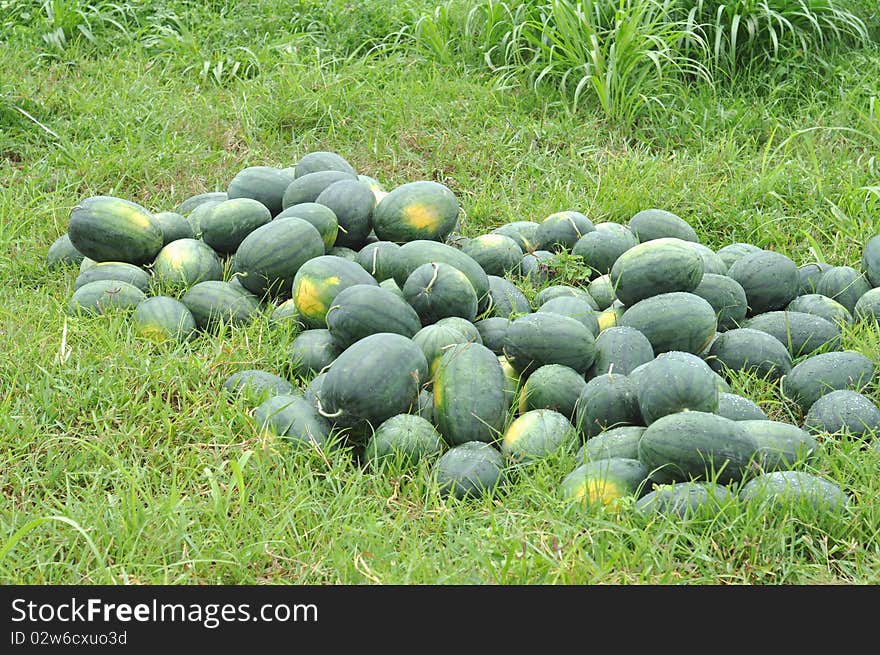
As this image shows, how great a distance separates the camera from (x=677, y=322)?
11.4 feet

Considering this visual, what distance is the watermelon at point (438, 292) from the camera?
3.56 metres

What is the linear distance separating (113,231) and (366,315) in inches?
51.5

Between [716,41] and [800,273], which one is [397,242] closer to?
[800,273]

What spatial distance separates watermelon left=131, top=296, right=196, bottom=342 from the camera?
3762 millimetres

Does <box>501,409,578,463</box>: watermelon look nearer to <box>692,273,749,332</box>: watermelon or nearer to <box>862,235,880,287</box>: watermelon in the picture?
<box>692,273,749,332</box>: watermelon

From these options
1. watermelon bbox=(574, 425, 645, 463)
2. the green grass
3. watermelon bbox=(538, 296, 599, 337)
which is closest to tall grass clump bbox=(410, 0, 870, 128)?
the green grass

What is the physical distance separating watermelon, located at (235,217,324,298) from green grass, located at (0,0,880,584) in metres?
0.21

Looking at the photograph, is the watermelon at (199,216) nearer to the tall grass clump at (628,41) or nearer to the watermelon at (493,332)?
the watermelon at (493,332)

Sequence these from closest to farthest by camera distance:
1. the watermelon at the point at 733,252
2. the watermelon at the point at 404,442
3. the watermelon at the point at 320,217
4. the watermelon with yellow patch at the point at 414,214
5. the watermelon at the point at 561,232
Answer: the watermelon at the point at 404,442, the watermelon at the point at 320,217, the watermelon with yellow patch at the point at 414,214, the watermelon at the point at 733,252, the watermelon at the point at 561,232

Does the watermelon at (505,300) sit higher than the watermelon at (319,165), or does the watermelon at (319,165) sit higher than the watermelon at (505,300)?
the watermelon at (319,165)

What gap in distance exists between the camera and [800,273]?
4293 millimetres

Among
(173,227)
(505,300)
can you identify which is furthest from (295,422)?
(173,227)

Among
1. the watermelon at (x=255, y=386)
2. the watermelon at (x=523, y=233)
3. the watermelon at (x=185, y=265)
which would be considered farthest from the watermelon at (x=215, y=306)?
the watermelon at (x=523, y=233)

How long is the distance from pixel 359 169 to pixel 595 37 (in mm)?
1625
